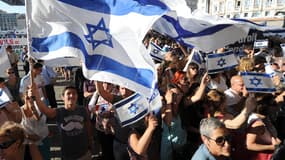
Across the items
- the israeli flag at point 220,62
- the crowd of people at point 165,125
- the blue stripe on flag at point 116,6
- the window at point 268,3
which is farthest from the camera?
the window at point 268,3

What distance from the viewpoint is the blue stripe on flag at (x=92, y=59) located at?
10.9ft

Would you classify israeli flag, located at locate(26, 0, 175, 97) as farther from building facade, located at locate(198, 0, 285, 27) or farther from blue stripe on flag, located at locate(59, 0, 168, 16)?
building facade, located at locate(198, 0, 285, 27)

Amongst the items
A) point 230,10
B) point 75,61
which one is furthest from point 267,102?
point 230,10

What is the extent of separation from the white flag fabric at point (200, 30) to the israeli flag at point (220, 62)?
360 millimetres

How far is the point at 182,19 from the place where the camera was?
5.43 m

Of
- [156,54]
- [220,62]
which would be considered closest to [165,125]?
[220,62]

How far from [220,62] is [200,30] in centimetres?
71

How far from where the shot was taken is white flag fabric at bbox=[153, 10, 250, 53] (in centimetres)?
567

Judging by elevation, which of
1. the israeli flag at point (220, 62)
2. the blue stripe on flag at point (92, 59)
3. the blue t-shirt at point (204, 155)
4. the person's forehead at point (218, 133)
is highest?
the blue stripe on flag at point (92, 59)

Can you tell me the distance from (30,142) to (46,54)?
849 millimetres

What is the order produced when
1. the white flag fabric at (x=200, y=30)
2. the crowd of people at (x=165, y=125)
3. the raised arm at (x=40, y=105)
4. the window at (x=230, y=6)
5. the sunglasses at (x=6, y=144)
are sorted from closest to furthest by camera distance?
the sunglasses at (x=6, y=144) → the crowd of people at (x=165, y=125) → the raised arm at (x=40, y=105) → the white flag fabric at (x=200, y=30) → the window at (x=230, y=6)

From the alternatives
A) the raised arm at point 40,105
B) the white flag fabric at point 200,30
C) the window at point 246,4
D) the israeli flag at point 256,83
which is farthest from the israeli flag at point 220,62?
the window at point 246,4

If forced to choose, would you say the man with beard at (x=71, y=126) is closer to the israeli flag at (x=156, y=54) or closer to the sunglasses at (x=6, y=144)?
the sunglasses at (x=6, y=144)

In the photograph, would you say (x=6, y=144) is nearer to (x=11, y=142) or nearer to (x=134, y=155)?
(x=11, y=142)
